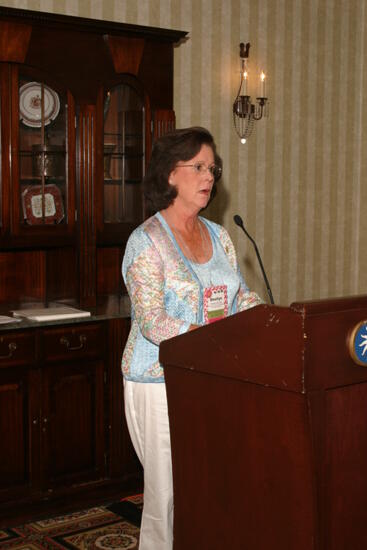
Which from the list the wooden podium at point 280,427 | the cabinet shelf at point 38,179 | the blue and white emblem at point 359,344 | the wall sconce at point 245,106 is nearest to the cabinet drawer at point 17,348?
the cabinet shelf at point 38,179

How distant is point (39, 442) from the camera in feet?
11.2

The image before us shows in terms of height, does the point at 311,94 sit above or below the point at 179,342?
above

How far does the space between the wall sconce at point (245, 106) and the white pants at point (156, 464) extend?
2508mm

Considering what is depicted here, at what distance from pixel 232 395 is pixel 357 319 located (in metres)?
0.34

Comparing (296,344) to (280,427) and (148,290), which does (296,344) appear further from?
(148,290)

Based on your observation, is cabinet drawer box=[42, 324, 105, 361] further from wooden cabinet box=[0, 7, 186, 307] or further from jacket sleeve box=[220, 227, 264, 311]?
jacket sleeve box=[220, 227, 264, 311]

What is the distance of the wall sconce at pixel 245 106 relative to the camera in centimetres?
451

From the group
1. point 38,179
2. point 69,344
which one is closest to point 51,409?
point 69,344

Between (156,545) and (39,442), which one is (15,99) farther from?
(156,545)

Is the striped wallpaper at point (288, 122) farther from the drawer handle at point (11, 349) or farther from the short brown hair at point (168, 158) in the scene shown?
the short brown hair at point (168, 158)

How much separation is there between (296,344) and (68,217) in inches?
86.6

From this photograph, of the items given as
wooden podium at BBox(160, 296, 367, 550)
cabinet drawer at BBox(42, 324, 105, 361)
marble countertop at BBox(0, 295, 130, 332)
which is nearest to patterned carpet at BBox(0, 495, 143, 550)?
cabinet drawer at BBox(42, 324, 105, 361)

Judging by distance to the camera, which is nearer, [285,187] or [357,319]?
[357,319]

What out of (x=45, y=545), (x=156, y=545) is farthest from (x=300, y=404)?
(x=45, y=545)
